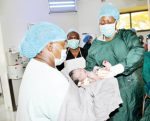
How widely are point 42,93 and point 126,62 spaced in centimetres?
72

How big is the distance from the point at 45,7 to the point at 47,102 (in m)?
3.99

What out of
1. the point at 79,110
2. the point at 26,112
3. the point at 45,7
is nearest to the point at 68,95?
the point at 79,110

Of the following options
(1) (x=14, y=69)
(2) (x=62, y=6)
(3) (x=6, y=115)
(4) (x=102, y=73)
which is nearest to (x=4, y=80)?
(1) (x=14, y=69)

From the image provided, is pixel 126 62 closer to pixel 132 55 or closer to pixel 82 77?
pixel 132 55

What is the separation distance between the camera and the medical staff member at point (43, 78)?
3.75 feet

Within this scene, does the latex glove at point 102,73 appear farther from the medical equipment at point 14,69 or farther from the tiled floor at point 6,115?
the medical equipment at point 14,69

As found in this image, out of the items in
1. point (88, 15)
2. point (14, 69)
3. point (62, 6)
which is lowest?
point (14, 69)

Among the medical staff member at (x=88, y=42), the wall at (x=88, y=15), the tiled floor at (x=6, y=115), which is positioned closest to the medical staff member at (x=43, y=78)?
the medical staff member at (x=88, y=42)

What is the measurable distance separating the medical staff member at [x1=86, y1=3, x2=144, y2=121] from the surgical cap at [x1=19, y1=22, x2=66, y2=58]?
21.4 inches

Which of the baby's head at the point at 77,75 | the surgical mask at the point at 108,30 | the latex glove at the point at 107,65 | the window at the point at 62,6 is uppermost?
the window at the point at 62,6

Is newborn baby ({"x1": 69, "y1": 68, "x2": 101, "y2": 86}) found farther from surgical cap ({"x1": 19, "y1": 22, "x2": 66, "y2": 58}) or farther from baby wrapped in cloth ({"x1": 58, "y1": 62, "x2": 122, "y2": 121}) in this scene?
surgical cap ({"x1": 19, "y1": 22, "x2": 66, "y2": 58})

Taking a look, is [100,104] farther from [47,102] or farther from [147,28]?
[147,28]

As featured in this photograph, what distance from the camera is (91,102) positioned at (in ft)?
3.95

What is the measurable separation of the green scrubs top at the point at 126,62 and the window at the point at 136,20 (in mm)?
3640
